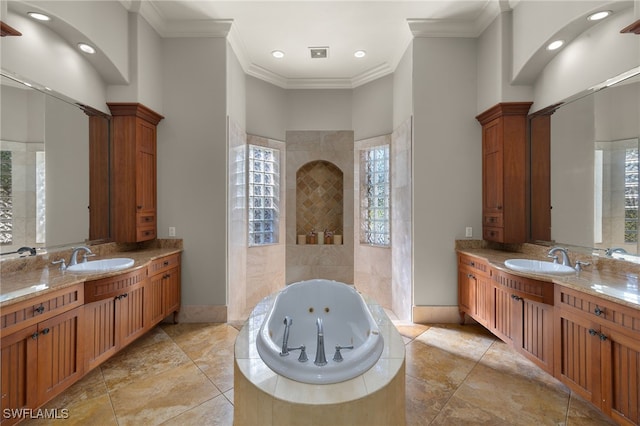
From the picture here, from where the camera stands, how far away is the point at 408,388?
Answer: 1.98 m

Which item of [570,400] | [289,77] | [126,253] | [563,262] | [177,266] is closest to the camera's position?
[570,400]

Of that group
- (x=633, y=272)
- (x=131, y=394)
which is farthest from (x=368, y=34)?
(x=131, y=394)

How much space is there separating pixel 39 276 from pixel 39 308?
17.6 inches

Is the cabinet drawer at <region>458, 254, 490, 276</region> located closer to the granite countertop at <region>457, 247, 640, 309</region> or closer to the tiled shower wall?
the granite countertop at <region>457, 247, 640, 309</region>

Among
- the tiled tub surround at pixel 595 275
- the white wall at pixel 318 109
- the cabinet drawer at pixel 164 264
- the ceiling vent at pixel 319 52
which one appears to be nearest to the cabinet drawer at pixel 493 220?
the tiled tub surround at pixel 595 275

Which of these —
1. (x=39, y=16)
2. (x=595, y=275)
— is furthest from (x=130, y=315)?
(x=595, y=275)

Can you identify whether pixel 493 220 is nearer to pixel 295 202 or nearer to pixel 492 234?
pixel 492 234

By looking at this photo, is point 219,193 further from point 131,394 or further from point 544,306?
point 544,306

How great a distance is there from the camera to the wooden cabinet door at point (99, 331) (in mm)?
1987

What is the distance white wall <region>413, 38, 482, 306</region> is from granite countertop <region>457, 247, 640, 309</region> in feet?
2.18

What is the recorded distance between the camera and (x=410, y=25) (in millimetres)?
3043

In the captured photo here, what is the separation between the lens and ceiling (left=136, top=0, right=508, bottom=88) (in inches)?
109

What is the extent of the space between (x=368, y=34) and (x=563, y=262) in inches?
117

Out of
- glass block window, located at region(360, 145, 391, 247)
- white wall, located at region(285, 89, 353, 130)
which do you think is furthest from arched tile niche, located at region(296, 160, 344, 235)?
white wall, located at region(285, 89, 353, 130)
